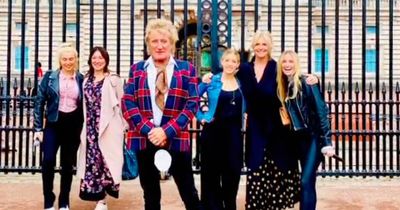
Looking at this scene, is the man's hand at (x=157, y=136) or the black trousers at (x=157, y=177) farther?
the black trousers at (x=157, y=177)

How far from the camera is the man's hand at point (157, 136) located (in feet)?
15.4

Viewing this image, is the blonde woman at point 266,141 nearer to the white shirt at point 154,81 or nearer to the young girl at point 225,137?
the young girl at point 225,137

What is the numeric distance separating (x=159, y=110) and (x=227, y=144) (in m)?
1.11

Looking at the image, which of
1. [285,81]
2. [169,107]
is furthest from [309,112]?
[169,107]

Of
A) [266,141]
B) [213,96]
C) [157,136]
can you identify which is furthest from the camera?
[213,96]

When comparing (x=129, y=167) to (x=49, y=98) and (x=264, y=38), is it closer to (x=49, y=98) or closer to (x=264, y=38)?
(x=49, y=98)

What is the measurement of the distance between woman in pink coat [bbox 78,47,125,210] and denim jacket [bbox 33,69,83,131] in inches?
8.7

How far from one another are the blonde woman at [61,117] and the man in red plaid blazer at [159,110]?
62.7 inches

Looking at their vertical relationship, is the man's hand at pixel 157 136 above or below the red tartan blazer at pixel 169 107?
below

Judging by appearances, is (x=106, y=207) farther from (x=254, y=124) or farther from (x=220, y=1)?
(x=220, y=1)

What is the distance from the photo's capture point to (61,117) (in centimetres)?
630

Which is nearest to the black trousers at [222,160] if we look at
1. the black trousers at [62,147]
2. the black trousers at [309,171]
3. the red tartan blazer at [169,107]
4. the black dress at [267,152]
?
the black dress at [267,152]

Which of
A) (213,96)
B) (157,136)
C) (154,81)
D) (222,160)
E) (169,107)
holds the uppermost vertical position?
(154,81)

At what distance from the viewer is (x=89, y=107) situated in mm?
6230
